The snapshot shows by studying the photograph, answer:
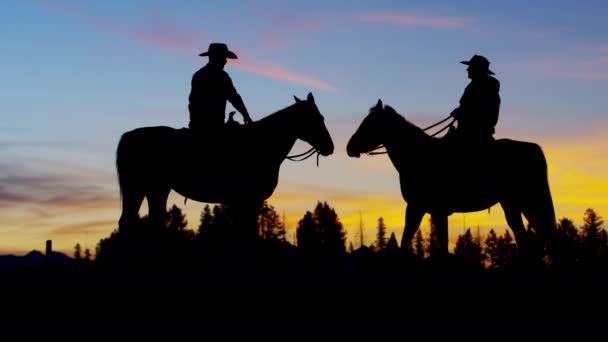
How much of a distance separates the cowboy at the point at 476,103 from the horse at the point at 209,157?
10.6ft

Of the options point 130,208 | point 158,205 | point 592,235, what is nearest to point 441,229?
point 158,205

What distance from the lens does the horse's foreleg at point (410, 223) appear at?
1739 centimetres

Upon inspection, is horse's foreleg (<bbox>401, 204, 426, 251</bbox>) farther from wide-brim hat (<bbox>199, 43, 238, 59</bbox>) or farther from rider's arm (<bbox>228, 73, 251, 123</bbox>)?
wide-brim hat (<bbox>199, 43, 238, 59</bbox>)

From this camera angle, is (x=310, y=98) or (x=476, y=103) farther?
(x=476, y=103)

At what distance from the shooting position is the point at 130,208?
18359 millimetres

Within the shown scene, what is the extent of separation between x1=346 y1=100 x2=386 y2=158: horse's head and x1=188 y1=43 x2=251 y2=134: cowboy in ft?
8.12

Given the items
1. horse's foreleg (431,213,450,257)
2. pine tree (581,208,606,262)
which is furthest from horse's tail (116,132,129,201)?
pine tree (581,208,606,262)

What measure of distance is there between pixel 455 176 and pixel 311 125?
3668 millimetres

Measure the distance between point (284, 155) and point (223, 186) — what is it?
154cm

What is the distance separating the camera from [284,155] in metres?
18.4

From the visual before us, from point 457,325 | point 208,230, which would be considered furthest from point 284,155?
point 208,230

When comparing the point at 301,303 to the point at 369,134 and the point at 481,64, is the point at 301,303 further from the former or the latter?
the point at 481,64

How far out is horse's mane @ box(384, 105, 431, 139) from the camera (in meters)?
18.9

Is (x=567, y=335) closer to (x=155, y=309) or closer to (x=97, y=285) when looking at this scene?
(x=155, y=309)
